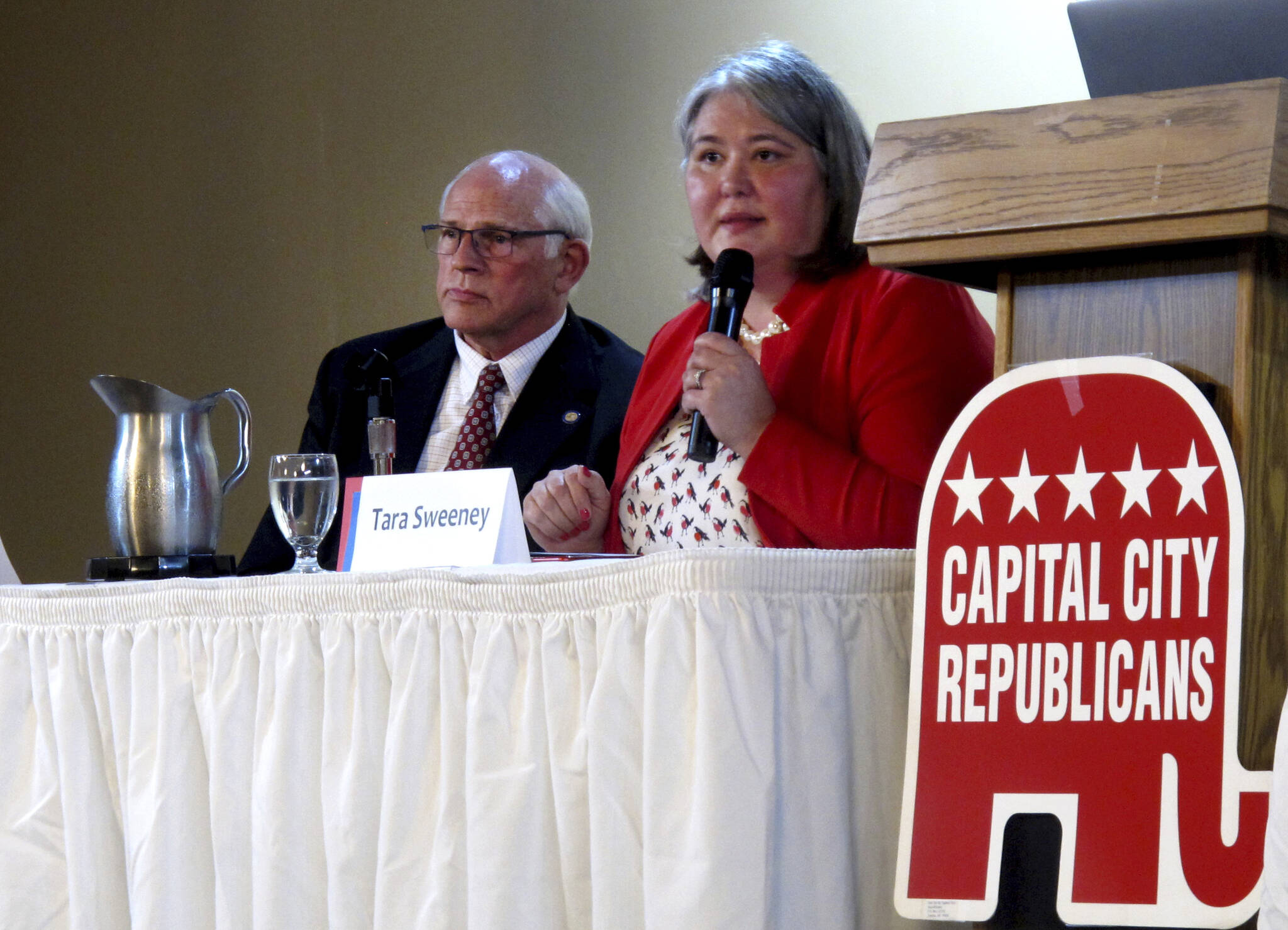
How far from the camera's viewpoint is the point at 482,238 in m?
2.55

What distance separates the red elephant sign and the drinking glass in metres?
0.66

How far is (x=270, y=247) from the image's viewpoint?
136 inches

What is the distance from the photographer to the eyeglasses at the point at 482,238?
254cm

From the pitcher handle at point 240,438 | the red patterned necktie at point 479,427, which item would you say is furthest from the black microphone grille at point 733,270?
the red patterned necktie at point 479,427

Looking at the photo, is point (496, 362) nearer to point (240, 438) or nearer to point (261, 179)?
point (240, 438)

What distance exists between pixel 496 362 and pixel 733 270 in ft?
3.25

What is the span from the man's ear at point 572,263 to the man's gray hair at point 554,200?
0.06 feet

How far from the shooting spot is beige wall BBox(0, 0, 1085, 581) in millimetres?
2896

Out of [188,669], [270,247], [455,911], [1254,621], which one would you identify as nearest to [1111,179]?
[1254,621]

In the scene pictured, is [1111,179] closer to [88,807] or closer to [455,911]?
[455,911]

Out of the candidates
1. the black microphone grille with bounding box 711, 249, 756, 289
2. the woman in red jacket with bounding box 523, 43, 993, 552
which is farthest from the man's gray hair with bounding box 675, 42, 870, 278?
the black microphone grille with bounding box 711, 249, 756, 289

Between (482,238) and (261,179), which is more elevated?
(261,179)

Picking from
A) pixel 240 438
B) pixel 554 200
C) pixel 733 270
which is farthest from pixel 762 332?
pixel 554 200

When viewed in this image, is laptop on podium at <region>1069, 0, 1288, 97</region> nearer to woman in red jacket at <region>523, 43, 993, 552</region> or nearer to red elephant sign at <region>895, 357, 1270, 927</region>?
red elephant sign at <region>895, 357, 1270, 927</region>
